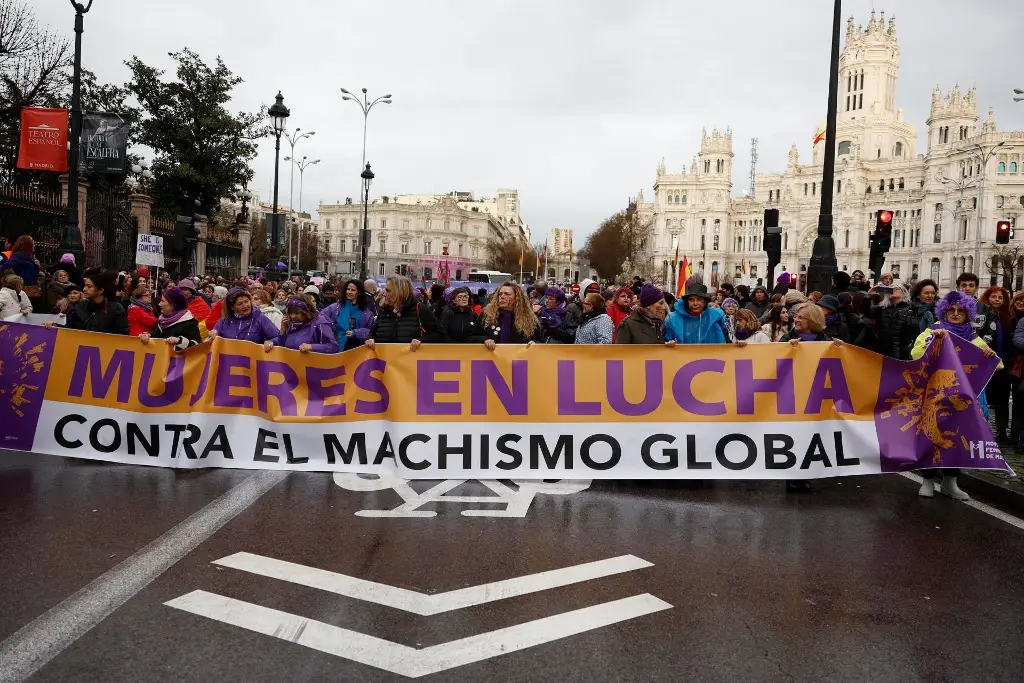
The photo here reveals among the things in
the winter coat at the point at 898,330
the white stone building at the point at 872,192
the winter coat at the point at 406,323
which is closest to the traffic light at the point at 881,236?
the winter coat at the point at 898,330

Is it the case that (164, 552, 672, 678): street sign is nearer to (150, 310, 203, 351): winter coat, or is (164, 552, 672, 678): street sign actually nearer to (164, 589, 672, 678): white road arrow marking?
(164, 589, 672, 678): white road arrow marking

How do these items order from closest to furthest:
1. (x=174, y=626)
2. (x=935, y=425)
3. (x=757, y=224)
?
(x=174, y=626) → (x=935, y=425) → (x=757, y=224)

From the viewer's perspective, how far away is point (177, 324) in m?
8.20

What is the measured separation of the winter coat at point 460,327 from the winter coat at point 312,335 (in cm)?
118

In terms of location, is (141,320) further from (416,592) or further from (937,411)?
(937,411)

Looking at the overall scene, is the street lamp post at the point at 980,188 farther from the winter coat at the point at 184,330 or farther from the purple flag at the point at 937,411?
the winter coat at the point at 184,330

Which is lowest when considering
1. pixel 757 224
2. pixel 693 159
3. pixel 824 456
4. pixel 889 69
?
pixel 824 456

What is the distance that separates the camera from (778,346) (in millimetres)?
7535

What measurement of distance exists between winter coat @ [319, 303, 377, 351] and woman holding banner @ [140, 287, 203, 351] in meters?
1.82

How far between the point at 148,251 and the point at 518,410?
13.6 metres

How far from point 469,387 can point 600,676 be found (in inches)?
159

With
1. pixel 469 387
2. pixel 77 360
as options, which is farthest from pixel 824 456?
pixel 77 360

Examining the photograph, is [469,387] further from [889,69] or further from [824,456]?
[889,69]

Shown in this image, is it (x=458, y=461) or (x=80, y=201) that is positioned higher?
(x=80, y=201)
